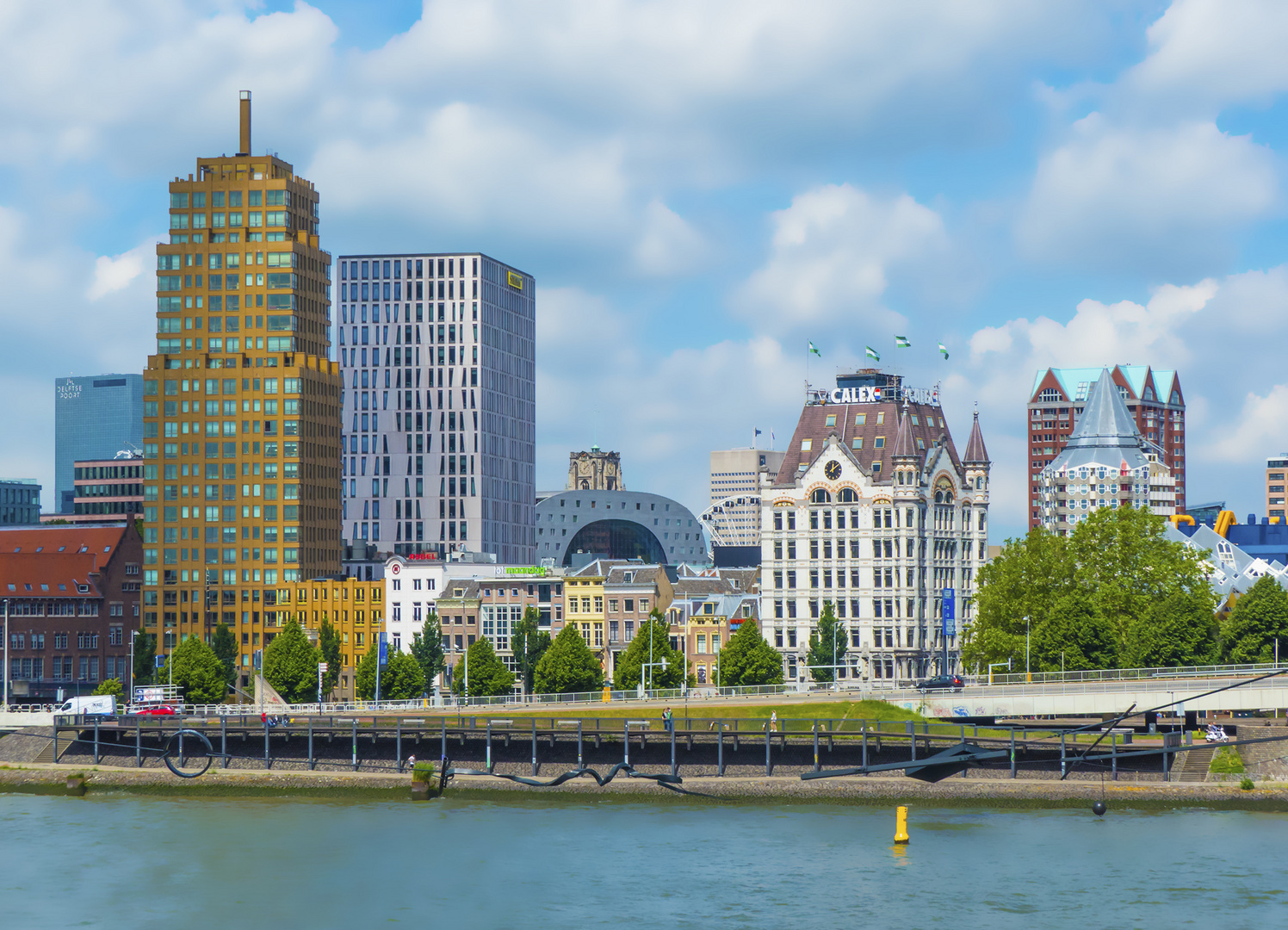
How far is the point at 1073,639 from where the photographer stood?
143 m

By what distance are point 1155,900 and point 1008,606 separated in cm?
7823

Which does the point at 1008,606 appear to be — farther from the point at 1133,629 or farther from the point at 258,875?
the point at 258,875

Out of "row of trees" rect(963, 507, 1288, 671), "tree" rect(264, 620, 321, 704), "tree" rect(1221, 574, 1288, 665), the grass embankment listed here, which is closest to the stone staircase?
the grass embankment

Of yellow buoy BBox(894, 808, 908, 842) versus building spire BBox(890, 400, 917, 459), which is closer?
yellow buoy BBox(894, 808, 908, 842)

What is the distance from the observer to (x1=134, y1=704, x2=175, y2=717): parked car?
5317 inches

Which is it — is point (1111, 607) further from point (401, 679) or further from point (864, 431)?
point (401, 679)

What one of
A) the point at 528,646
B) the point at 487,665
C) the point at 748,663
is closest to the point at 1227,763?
the point at 748,663

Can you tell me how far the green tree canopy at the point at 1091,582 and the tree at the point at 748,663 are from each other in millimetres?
17571

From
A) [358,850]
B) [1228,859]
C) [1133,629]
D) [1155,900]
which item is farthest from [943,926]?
[1133,629]

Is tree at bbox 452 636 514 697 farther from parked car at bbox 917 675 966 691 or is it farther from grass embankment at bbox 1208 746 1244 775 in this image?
grass embankment at bbox 1208 746 1244 775

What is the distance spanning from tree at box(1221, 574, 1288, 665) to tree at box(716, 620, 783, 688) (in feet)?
129

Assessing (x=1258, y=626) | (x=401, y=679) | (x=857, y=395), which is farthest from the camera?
(x=857, y=395)

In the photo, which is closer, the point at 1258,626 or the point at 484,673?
the point at 1258,626

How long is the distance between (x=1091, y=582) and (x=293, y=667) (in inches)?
3044
